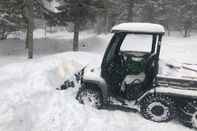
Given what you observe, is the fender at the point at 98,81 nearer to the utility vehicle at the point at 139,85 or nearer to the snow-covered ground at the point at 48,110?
the utility vehicle at the point at 139,85

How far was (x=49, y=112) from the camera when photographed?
6012 mm

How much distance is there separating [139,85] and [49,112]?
2328 mm

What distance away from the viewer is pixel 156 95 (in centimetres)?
621

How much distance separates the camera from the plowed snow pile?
5.66 metres

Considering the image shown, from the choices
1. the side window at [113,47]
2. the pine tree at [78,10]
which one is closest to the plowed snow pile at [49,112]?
the side window at [113,47]

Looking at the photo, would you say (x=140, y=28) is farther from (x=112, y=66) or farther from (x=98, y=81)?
(x=98, y=81)

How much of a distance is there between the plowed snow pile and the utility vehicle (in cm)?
26

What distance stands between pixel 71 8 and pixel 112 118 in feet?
47.1

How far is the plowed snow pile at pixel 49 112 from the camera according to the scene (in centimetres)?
566

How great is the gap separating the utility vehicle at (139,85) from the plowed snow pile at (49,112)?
260 mm

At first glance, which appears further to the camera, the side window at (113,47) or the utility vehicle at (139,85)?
the side window at (113,47)

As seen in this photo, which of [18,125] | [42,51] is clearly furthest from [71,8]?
[18,125]

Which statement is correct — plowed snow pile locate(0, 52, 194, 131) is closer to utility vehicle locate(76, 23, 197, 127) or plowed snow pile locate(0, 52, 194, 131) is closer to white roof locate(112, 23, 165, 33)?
utility vehicle locate(76, 23, 197, 127)

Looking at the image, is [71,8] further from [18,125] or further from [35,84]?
[18,125]
